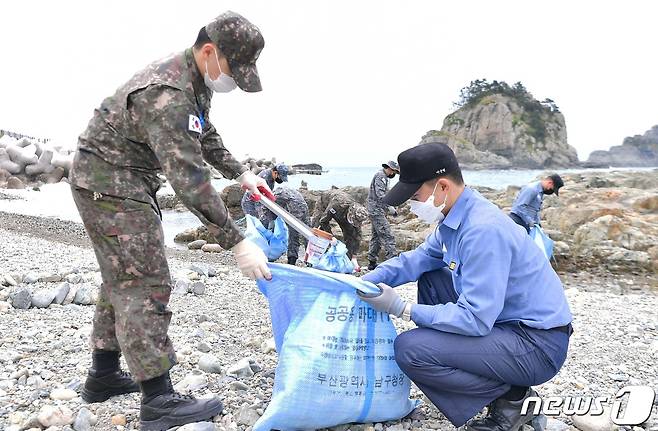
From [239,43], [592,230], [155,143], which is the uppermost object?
[239,43]

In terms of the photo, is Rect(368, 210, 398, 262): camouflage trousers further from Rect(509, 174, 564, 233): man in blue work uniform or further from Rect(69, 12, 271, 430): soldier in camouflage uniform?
Rect(69, 12, 271, 430): soldier in camouflage uniform

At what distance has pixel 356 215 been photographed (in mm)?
9234

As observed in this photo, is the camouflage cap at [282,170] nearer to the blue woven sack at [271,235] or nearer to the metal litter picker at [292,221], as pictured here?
the blue woven sack at [271,235]

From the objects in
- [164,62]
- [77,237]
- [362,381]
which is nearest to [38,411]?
[362,381]

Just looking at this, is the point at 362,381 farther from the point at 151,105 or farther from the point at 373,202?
the point at 373,202

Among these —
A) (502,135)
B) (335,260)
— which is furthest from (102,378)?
(502,135)

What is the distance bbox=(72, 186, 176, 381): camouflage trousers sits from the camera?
8.01 ft

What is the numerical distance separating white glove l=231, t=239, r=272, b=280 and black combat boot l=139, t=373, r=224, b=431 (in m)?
0.68

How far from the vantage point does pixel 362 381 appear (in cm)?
251

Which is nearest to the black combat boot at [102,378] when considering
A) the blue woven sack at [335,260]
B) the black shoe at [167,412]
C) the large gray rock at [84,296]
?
the black shoe at [167,412]

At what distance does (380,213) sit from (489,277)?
7289 millimetres

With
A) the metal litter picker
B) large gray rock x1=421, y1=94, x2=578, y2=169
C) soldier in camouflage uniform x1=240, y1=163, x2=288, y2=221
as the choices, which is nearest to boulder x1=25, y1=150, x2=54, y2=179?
soldier in camouflage uniform x1=240, y1=163, x2=288, y2=221

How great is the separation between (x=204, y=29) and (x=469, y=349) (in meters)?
1.85

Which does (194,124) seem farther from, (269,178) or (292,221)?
(269,178)
